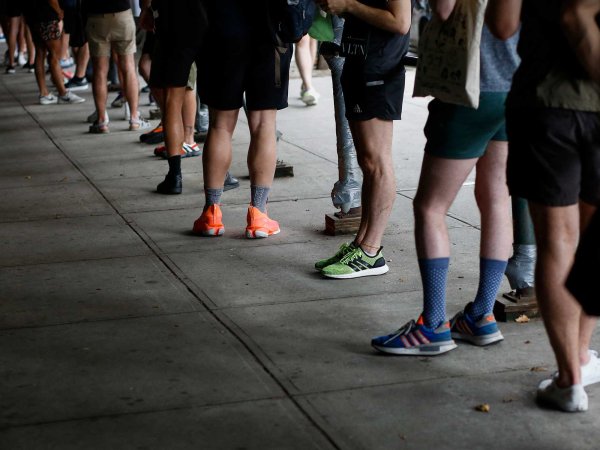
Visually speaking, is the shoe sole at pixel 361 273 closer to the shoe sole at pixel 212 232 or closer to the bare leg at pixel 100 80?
the shoe sole at pixel 212 232

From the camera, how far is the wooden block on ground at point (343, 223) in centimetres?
690

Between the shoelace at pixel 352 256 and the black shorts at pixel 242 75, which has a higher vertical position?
the black shorts at pixel 242 75

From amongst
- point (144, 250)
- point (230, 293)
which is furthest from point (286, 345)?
point (144, 250)

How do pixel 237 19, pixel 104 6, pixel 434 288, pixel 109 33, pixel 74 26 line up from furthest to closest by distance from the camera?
pixel 74 26 < pixel 109 33 < pixel 104 6 < pixel 237 19 < pixel 434 288

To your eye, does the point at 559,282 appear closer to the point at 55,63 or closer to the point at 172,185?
the point at 172,185

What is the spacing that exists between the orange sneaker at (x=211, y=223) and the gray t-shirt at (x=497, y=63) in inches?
113

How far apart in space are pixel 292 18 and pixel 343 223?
134cm

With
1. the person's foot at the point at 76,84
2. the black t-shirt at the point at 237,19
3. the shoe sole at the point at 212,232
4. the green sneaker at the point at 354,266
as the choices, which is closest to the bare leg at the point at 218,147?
the shoe sole at the point at 212,232

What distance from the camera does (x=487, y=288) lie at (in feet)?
15.9

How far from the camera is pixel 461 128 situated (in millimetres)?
4438

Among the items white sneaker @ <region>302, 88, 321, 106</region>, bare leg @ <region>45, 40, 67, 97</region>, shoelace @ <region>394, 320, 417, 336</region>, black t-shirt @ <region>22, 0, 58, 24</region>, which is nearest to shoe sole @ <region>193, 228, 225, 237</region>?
shoelace @ <region>394, 320, 417, 336</region>

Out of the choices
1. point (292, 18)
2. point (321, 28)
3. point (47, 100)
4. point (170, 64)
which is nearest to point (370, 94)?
point (292, 18)

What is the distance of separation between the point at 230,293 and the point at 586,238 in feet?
9.54

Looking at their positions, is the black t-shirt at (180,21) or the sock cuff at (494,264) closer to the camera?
the sock cuff at (494,264)
